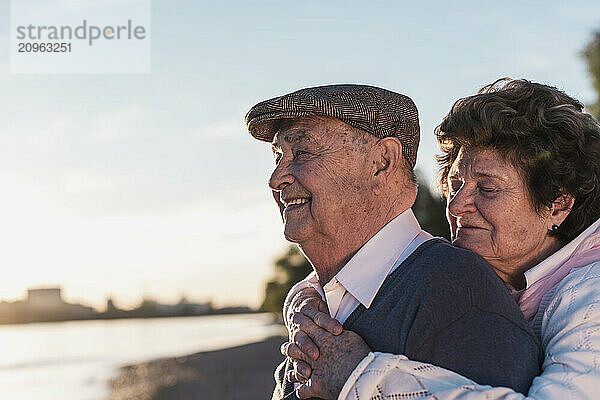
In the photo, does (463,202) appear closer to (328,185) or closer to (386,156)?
(386,156)

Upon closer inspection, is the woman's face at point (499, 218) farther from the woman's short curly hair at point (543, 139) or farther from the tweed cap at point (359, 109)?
the tweed cap at point (359, 109)

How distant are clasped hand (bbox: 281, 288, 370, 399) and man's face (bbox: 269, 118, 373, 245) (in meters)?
0.31

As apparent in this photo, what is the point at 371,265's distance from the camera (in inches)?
119

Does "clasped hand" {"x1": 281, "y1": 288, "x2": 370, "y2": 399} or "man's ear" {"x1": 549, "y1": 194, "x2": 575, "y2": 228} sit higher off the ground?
"man's ear" {"x1": 549, "y1": 194, "x2": 575, "y2": 228}

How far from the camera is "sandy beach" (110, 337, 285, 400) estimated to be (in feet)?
84.6

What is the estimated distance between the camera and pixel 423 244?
302 cm

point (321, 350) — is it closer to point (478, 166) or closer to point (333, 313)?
point (333, 313)

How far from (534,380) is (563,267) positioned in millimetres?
817

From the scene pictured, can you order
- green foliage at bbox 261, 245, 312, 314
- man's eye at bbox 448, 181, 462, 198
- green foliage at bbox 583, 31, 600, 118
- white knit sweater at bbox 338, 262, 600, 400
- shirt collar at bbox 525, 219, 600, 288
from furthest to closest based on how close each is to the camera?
green foliage at bbox 261, 245, 312, 314 < green foliage at bbox 583, 31, 600, 118 < man's eye at bbox 448, 181, 462, 198 < shirt collar at bbox 525, 219, 600, 288 < white knit sweater at bbox 338, 262, 600, 400

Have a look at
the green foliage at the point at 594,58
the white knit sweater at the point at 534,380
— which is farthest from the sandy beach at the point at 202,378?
the white knit sweater at the point at 534,380

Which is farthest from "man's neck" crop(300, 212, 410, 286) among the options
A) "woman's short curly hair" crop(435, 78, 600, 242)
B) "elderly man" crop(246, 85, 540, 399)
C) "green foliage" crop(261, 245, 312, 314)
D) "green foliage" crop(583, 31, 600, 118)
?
"green foliage" crop(261, 245, 312, 314)

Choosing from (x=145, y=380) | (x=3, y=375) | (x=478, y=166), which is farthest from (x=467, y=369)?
(x=3, y=375)

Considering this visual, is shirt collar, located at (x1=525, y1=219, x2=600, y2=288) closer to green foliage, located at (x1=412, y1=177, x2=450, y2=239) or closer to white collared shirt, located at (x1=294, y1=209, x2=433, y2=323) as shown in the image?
white collared shirt, located at (x1=294, y1=209, x2=433, y2=323)

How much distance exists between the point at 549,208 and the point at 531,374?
1067 millimetres
